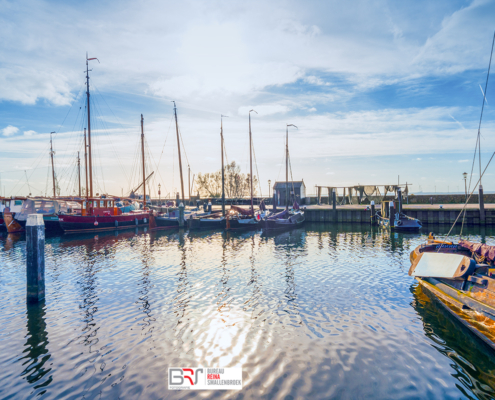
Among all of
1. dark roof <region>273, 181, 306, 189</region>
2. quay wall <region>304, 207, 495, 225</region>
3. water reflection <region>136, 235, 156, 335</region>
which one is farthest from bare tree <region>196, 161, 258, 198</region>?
water reflection <region>136, 235, 156, 335</region>

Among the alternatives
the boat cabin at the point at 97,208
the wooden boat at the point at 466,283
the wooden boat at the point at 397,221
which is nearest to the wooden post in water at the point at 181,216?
the boat cabin at the point at 97,208

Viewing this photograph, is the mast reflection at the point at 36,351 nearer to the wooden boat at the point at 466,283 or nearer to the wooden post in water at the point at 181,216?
the wooden boat at the point at 466,283

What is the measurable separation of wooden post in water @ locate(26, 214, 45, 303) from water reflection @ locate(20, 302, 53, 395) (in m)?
1.07

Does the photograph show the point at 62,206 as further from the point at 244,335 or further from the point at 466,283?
the point at 466,283

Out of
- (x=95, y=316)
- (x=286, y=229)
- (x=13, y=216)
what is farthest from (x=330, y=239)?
(x=13, y=216)

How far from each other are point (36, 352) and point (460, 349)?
39.6 feet

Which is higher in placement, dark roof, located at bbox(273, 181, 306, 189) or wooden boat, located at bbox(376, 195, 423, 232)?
dark roof, located at bbox(273, 181, 306, 189)

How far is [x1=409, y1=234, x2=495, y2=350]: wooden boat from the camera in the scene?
8.27 meters

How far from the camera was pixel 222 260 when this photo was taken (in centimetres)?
2000

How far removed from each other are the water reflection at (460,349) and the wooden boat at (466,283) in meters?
0.31

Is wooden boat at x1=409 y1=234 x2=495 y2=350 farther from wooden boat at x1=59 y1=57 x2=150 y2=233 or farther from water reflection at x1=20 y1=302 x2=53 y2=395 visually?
wooden boat at x1=59 y1=57 x2=150 y2=233

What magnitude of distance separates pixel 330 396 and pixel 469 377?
11.8 ft

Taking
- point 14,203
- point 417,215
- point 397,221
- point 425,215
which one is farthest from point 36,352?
point 417,215

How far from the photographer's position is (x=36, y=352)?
26.1 feet
